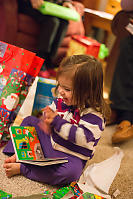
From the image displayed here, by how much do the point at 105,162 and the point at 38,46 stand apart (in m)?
1.06

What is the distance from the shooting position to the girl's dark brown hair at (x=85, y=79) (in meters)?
0.79

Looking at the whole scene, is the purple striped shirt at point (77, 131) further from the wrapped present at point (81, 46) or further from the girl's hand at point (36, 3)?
the wrapped present at point (81, 46)

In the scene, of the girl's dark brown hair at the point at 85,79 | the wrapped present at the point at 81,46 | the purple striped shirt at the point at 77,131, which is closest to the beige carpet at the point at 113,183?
the purple striped shirt at the point at 77,131

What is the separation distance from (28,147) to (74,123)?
193 millimetres

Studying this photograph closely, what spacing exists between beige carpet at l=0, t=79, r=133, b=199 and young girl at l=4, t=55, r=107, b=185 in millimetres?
24

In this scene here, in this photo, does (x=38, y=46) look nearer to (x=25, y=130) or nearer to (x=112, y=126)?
(x=112, y=126)

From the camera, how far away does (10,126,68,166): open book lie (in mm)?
793

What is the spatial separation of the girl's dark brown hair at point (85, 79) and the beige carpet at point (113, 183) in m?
0.31

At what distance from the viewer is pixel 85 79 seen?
796 millimetres

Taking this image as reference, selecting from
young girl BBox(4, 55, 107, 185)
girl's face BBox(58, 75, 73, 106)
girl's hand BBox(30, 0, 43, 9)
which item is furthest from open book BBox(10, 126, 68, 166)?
girl's hand BBox(30, 0, 43, 9)

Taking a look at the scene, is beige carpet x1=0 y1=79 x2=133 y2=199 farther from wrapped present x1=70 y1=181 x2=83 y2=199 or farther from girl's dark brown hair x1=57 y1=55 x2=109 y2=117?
girl's dark brown hair x1=57 y1=55 x2=109 y2=117

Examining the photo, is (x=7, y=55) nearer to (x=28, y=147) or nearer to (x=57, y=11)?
(x=28, y=147)

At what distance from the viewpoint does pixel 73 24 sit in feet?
6.99

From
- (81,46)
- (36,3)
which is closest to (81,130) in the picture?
(36,3)
